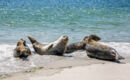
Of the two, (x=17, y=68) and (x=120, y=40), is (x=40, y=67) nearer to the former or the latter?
(x=17, y=68)

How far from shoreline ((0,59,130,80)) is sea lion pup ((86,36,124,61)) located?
29 cm

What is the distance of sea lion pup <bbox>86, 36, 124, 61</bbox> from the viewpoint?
982 cm

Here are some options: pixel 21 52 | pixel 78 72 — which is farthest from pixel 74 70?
pixel 21 52

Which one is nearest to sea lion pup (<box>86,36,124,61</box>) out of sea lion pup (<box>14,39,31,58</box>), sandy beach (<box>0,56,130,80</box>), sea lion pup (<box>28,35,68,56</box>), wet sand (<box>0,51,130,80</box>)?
wet sand (<box>0,51,130,80</box>)

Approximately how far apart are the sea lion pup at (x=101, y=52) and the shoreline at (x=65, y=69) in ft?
0.95

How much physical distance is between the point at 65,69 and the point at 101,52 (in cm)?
215

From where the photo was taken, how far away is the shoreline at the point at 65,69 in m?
7.62

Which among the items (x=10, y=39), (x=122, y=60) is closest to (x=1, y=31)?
(x=10, y=39)

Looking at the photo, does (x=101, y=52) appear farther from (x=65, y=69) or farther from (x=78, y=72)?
(x=78, y=72)

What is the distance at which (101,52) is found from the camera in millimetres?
10109

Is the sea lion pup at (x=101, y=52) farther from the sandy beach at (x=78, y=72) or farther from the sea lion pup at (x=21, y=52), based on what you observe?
the sea lion pup at (x=21, y=52)

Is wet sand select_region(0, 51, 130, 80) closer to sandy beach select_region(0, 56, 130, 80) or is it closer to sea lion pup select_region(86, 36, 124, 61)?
sandy beach select_region(0, 56, 130, 80)

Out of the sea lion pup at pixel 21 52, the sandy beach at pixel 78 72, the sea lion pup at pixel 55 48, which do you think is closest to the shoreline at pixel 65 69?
the sandy beach at pixel 78 72

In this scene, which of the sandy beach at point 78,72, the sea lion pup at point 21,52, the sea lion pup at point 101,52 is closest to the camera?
the sandy beach at point 78,72
